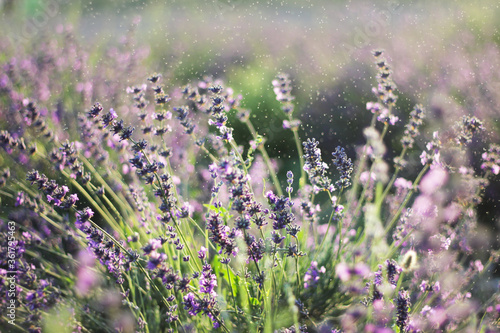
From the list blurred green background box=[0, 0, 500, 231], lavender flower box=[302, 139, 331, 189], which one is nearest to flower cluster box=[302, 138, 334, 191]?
lavender flower box=[302, 139, 331, 189]

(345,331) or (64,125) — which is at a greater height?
(64,125)

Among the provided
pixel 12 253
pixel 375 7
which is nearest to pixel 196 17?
pixel 375 7

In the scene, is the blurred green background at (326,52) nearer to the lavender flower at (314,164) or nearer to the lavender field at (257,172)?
the lavender field at (257,172)

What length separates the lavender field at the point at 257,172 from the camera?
1344 mm

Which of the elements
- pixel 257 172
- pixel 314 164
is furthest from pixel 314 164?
pixel 257 172

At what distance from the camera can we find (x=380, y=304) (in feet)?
3.98

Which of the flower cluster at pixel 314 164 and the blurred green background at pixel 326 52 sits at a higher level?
the blurred green background at pixel 326 52

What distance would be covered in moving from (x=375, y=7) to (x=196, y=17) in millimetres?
3479

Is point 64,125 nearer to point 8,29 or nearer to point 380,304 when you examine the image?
point 380,304

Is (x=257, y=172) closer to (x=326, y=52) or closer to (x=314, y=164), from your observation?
(x=314, y=164)

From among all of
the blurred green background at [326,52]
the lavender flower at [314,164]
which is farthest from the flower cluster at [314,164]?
the blurred green background at [326,52]

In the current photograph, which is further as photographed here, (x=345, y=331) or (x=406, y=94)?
(x=406, y=94)

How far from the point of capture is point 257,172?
2.43 meters

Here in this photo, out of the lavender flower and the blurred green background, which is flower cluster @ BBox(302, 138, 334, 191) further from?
the blurred green background
